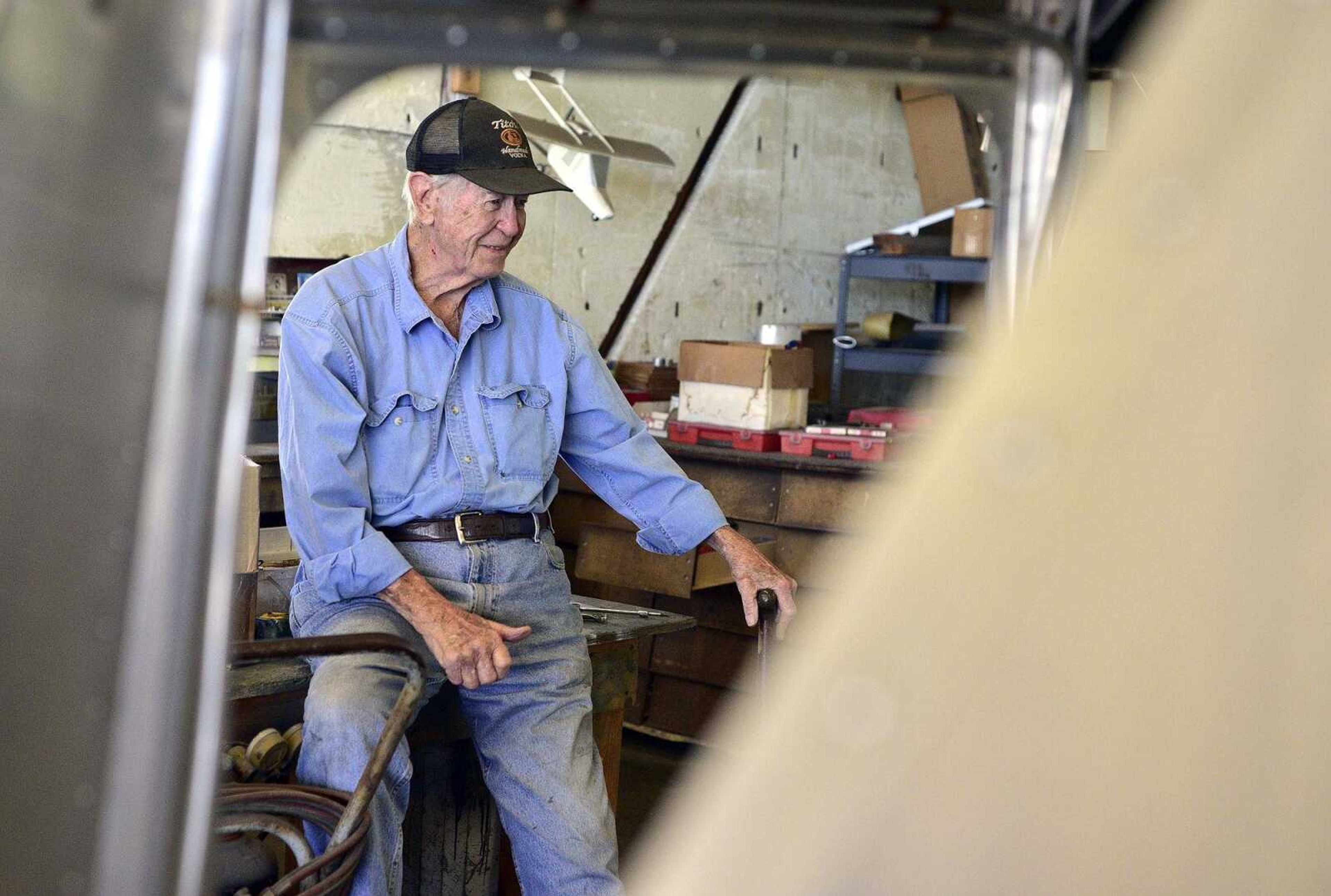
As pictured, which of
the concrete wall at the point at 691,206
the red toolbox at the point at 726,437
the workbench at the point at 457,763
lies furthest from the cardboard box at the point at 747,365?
the workbench at the point at 457,763

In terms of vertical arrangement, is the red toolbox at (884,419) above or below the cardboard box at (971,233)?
below

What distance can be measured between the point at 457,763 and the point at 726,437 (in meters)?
1.90

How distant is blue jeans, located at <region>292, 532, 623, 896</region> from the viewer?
2146mm

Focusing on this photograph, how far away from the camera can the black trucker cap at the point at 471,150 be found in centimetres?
250

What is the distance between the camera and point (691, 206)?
570 centimetres

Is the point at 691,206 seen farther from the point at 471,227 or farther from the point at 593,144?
the point at 471,227

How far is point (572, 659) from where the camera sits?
2.44m

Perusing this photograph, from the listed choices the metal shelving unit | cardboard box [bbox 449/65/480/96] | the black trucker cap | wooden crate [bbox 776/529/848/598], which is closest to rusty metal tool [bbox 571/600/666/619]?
the black trucker cap

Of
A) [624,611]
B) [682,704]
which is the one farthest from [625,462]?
[682,704]

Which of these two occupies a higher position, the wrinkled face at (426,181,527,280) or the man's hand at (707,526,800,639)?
the wrinkled face at (426,181,527,280)

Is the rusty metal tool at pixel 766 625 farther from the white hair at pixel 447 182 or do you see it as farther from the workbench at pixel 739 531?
the workbench at pixel 739 531

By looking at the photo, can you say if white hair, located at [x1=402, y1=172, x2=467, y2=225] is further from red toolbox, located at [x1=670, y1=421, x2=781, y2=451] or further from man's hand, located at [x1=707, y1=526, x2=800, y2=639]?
red toolbox, located at [x1=670, y1=421, x2=781, y2=451]

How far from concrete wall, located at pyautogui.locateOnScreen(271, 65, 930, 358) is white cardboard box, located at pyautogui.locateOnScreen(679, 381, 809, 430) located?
1.02 meters

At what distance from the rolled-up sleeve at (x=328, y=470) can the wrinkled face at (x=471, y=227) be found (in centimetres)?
31
